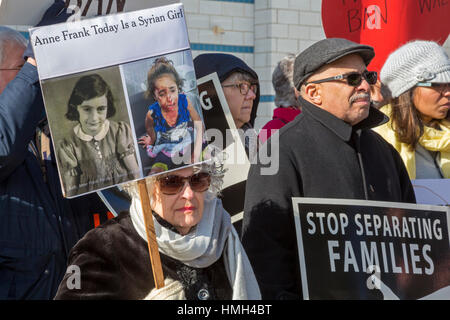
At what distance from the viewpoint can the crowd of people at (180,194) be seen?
2.40m

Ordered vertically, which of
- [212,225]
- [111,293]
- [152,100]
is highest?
[152,100]

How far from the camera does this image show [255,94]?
3943mm

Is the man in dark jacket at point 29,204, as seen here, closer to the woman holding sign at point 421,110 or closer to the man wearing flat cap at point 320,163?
the man wearing flat cap at point 320,163

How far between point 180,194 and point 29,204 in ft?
2.28

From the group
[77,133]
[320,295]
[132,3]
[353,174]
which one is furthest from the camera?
[353,174]

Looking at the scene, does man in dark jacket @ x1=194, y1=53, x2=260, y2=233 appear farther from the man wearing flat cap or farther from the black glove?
the black glove

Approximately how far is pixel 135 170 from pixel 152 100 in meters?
0.24

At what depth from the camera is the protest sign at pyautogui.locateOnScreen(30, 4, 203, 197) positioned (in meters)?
2.30

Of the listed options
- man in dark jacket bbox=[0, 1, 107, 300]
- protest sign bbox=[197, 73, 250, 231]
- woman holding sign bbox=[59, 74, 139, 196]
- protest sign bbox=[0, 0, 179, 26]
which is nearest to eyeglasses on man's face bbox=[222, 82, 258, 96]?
protest sign bbox=[197, 73, 250, 231]

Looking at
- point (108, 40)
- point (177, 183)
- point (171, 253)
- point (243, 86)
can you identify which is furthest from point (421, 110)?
point (108, 40)

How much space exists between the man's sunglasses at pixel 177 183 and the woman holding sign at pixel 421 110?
61.7 inches

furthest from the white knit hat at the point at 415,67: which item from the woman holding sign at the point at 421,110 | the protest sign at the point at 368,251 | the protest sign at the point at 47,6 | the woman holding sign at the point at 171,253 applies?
the woman holding sign at the point at 171,253
